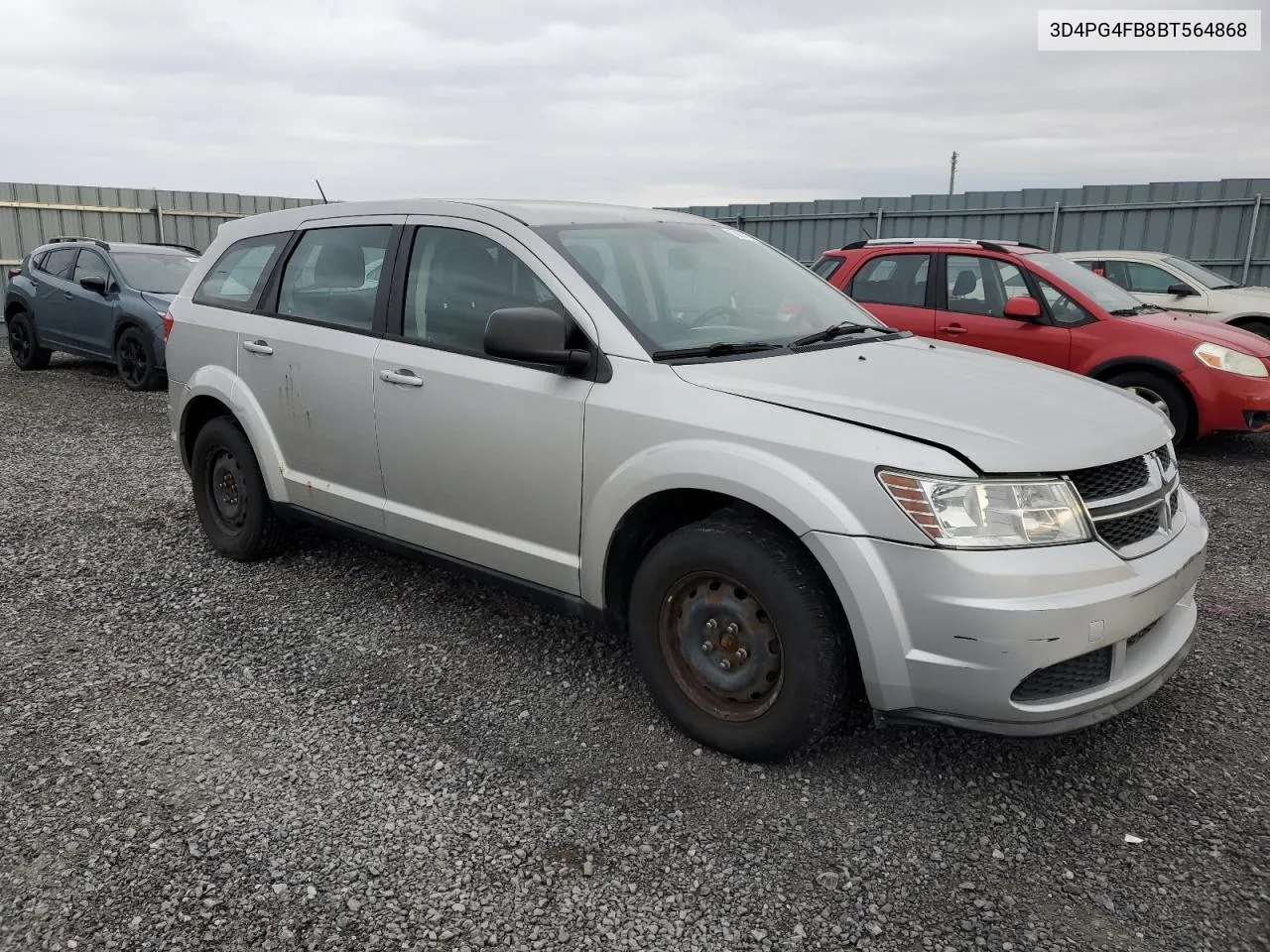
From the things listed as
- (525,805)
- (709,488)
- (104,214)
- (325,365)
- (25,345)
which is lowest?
(525,805)

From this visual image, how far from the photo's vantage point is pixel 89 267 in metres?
11.7

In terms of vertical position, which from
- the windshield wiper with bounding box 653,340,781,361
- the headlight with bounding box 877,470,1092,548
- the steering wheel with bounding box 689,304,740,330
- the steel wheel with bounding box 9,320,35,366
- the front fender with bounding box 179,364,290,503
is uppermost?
the steering wheel with bounding box 689,304,740,330

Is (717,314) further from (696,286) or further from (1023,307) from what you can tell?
(1023,307)

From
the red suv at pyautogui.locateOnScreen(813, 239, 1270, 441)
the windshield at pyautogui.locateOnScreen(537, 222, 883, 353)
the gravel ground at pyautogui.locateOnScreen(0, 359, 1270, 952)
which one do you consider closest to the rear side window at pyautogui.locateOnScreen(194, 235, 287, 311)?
the gravel ground at pyautogui.locateOnScreen(0, 359, 1270, 952)

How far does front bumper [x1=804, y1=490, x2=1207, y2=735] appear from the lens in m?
2.55

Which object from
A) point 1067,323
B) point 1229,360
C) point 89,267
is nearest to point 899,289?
point 1067,323

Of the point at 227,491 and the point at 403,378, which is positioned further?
the point at 227,491

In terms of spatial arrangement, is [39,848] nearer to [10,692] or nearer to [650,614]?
[10,692]

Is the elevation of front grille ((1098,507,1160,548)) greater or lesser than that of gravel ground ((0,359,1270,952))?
greater

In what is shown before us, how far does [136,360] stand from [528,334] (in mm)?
9658

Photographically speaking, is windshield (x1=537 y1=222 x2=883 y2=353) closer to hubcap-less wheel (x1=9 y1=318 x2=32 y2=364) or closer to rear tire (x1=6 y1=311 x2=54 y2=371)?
rear tire (x1=6 y1=311 x2=54 y2=371)

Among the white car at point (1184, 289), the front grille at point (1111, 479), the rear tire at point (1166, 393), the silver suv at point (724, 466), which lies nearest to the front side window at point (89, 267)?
the silver suv at point (724, 466)

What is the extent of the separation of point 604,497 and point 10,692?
237 centimetres

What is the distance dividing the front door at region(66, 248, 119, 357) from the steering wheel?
980 centimetres
